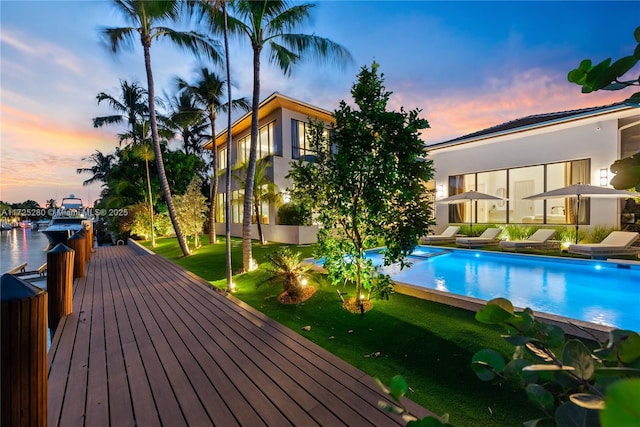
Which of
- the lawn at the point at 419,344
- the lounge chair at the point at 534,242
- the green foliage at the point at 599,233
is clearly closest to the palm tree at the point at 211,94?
the lawn at the point at 419,344

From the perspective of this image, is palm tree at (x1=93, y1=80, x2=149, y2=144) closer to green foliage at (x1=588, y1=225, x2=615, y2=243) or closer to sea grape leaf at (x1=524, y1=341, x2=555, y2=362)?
sea grape leaf at (x1=524, y1=341, x2=555, y2=362)

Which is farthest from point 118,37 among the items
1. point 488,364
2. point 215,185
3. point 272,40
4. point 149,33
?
point 488,364

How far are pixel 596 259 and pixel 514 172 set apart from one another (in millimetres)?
6173

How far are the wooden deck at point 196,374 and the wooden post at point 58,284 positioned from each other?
9.2 inches

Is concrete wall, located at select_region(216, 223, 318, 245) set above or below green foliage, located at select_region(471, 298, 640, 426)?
below

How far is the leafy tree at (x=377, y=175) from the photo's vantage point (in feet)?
15.0

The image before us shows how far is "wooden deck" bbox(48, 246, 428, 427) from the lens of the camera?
2.49m

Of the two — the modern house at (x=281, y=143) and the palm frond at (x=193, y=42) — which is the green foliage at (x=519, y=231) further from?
the palm frond at (x=193, y=42)

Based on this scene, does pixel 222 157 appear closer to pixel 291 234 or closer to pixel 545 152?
pixel 291 234

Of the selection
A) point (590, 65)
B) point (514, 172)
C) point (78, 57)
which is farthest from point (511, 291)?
point (78, 57)

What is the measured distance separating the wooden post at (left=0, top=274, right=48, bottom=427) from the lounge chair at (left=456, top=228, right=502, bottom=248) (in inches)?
Result: 518

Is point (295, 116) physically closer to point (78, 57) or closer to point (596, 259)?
point (78, 57)

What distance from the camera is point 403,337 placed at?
4.17 m

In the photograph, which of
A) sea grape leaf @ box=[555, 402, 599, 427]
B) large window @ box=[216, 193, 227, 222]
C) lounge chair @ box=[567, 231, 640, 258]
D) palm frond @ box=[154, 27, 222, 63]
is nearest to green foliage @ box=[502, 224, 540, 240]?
lounge chair @ box=[567, 231, 640, 258]
